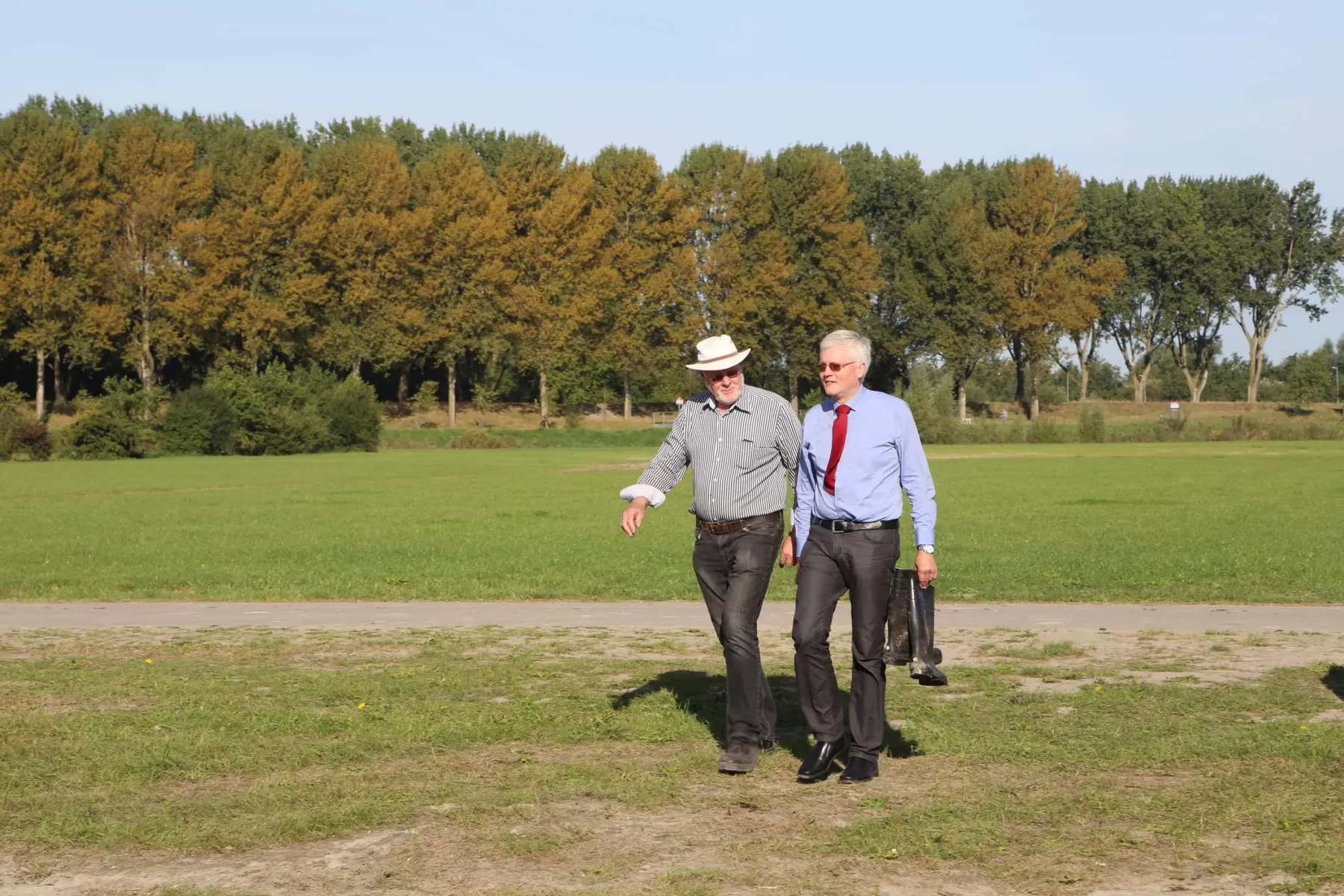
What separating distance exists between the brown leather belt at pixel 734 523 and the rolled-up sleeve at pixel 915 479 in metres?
0.75

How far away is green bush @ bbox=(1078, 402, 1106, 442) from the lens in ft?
253

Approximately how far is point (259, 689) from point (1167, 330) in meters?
99.7

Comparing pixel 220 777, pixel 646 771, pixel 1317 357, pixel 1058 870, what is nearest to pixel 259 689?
pixel 220 777

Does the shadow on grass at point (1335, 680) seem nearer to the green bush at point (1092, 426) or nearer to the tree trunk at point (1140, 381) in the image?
the green bush at point (1092, 426)

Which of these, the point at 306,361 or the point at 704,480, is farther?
the point at 306,361

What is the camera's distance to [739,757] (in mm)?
7234

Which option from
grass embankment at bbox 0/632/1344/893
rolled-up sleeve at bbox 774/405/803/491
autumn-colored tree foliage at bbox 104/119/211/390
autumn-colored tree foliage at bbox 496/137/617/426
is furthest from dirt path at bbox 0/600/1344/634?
autumn-colored tree foliage at bbox 496/137/617/426

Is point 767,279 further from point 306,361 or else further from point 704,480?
point 704,480

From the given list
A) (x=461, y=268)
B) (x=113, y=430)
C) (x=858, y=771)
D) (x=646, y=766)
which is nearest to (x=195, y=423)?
(x=113, y=430)

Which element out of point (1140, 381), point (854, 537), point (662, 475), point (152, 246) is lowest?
point (854, 537)

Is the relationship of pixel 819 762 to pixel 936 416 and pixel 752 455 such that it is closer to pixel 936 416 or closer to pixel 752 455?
pixel 752 455

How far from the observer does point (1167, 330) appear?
336 feet

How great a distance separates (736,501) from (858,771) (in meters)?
1.44

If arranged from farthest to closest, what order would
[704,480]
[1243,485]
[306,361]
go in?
1. [306,361]
2. [1243,485]
3. [704,480]
